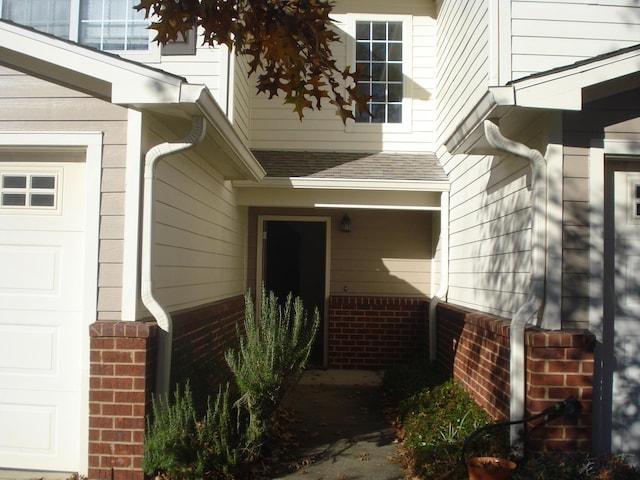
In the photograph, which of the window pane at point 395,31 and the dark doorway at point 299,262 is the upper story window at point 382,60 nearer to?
the window pane at point 395,31

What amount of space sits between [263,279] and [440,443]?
18.7 ft

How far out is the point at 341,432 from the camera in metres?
6.55

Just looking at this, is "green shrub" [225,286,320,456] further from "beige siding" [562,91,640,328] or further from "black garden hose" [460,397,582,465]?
"beige siding" [562,91,640,328]

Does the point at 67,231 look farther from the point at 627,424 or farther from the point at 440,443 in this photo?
the point at 627,424

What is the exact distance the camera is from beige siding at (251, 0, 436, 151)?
9.91 metres

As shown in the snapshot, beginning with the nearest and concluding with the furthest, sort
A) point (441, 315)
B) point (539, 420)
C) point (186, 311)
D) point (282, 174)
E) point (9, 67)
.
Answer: point (539, 420) → point (9, 67) → point (186, 311) → point (441, 315) → point (282, 174)

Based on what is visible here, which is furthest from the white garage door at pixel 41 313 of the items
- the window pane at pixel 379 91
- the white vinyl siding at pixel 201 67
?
the window pane at pixel 379 91

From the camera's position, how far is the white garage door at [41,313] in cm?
492

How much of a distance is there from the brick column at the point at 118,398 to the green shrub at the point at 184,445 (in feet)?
0.43

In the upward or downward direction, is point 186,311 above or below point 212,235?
below

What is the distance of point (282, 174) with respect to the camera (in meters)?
8.87

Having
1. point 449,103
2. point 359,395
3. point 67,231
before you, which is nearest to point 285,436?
point 359,395

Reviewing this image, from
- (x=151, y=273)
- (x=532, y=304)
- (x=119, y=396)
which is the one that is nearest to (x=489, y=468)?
(x=532, y=304)

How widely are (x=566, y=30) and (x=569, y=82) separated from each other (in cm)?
173
